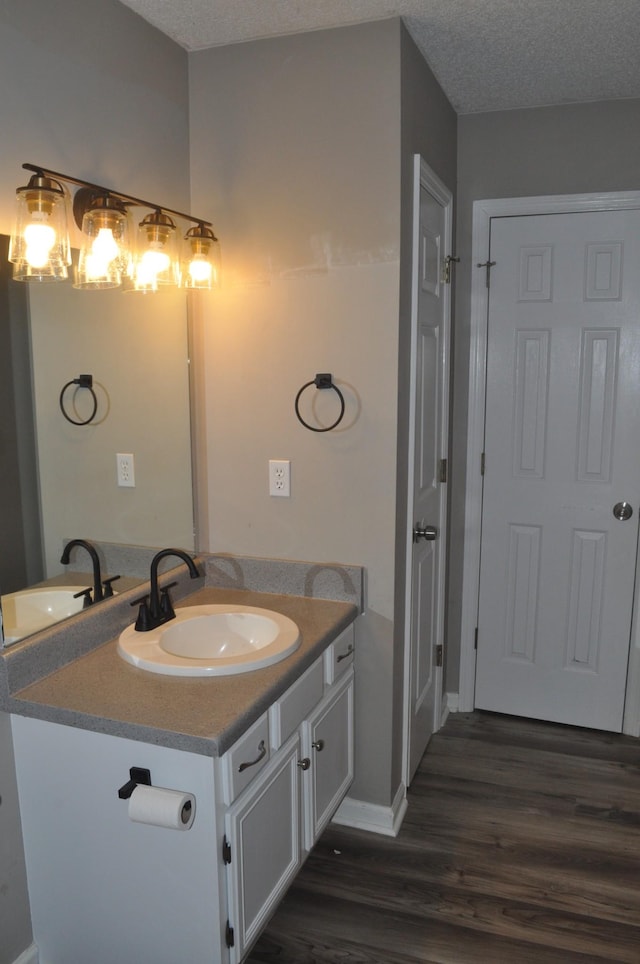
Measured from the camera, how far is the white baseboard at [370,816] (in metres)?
2.46

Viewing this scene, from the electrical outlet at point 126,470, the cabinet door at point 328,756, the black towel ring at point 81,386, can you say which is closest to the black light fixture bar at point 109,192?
the black towel ring at point 81,386

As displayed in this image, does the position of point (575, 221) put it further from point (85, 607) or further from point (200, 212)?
point (85, 607)

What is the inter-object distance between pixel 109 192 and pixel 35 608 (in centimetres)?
106

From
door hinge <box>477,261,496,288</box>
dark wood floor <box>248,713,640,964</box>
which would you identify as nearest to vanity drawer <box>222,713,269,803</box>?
dark wood floor <box>248,713,640,964</box>

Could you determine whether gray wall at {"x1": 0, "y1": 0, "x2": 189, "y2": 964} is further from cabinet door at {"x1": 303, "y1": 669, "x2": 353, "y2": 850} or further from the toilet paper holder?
cabinet door at {"x1": 303, "y1": 669, "x2": 353, "y2": 850}

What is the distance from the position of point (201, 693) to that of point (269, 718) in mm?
185

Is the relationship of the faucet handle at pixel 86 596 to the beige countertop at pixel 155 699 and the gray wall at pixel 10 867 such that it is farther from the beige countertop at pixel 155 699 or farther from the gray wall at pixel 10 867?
the gray wall at pixel 10 867

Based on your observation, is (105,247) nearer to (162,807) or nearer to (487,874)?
(162,807)

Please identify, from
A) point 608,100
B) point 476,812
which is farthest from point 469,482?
point 608,100

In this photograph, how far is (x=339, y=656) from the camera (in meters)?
2.22

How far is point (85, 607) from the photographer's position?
76.7 inches

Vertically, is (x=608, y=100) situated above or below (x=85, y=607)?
above

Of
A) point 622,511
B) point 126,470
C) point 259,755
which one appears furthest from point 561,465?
point 259,755

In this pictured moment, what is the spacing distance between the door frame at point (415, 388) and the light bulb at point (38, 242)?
1.15 m
